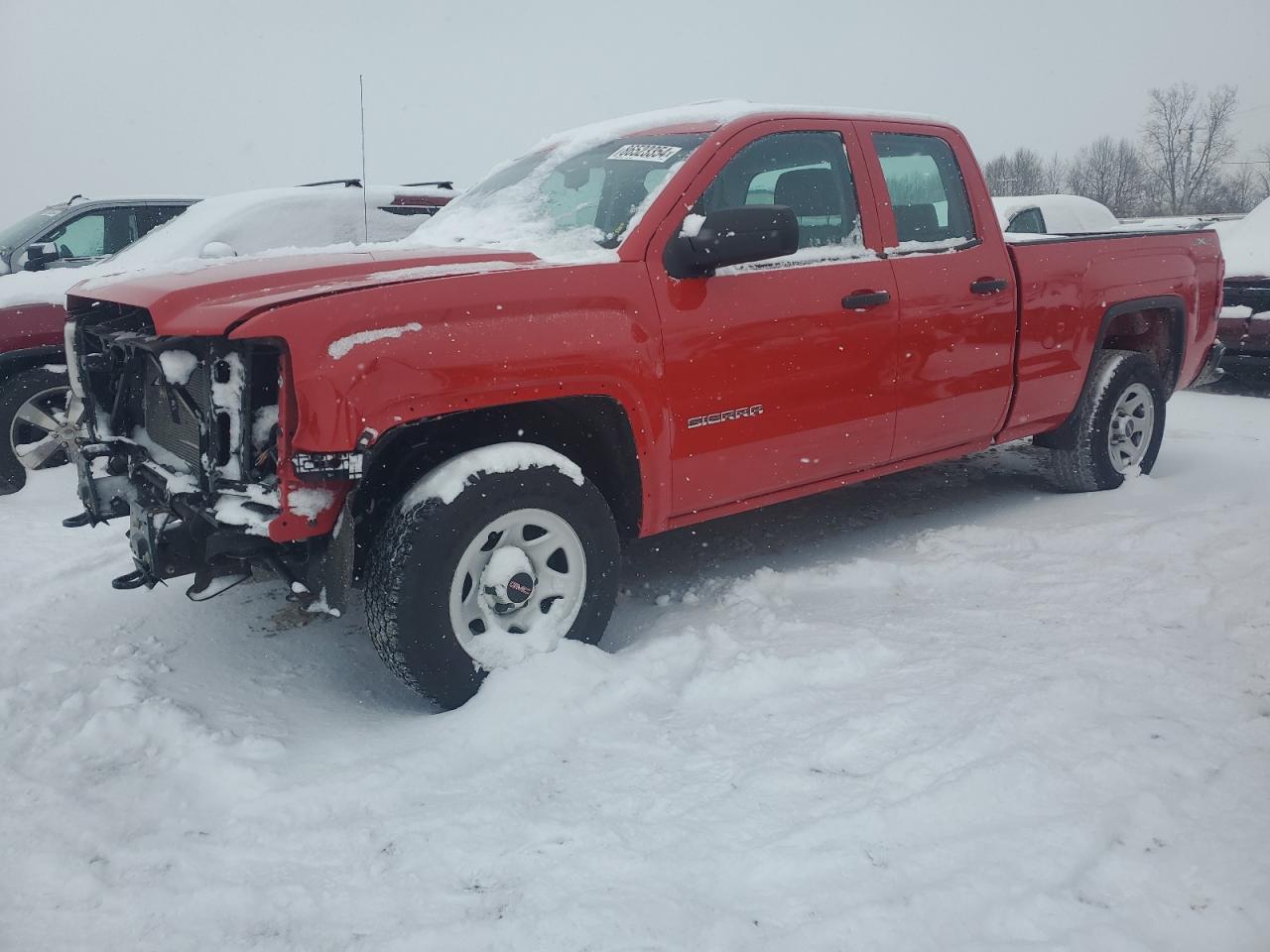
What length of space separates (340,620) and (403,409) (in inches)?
58.0

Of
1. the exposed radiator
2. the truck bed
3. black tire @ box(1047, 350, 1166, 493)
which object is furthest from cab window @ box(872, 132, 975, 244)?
the exposed radiator

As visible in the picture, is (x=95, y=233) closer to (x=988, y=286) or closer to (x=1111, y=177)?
(x=988, y=286)

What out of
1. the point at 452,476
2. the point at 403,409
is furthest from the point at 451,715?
the point at 403,409

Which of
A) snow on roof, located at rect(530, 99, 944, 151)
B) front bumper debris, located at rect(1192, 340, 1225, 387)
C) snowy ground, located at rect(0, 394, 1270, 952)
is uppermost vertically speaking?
snow on roof, located at rect(530, 99, 944, 151)

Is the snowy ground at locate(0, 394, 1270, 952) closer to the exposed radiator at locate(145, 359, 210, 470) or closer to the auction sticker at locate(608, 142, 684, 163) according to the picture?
the exposed radiator at locate(145, 359, 210, 470)

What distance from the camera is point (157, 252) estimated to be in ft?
22.5

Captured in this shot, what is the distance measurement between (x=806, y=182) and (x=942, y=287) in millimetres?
774

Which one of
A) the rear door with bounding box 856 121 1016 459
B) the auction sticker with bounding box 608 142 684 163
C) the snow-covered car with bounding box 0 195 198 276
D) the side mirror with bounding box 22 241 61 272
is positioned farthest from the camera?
the snow-covered car with bounding box 0 195 198 276

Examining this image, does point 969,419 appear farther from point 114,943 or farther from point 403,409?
point 114,943

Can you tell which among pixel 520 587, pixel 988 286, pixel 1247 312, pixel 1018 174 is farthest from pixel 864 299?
pixel 1018 174

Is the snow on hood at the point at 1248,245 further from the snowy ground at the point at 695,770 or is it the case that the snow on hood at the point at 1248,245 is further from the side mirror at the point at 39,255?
the side mirror at the point at 39,255

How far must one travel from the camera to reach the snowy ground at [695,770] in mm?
2072

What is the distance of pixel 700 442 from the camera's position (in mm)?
3449

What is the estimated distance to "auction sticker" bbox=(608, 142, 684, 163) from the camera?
11.9 feet
